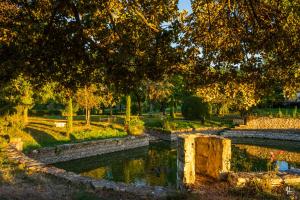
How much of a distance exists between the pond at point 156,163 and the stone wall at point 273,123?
274 inches

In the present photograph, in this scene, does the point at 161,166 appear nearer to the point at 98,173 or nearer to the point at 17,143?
the point at 98,173

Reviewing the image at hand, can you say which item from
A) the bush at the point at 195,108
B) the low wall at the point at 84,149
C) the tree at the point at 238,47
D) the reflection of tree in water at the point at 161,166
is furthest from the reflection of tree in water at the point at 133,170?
the bush at the point at 195,108

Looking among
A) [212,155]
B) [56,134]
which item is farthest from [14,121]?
[212,155]

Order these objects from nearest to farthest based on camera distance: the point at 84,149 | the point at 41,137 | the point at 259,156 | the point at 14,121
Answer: the point at 14,121 < the point at 41,137 < the point at 84,149 < the point at 259,156

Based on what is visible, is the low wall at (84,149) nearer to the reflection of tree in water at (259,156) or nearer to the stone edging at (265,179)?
the reflection of tree in water at (259,156)

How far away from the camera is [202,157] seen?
14.8 meters

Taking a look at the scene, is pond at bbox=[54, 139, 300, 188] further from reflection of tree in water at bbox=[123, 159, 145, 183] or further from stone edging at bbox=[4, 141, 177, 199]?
stone edging at bbox=[4, 141, 177, 199]

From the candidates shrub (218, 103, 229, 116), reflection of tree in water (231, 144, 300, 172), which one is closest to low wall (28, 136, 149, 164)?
reflection of tree in water (231, 144, 300, 172)

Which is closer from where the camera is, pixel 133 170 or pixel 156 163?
pixel 133 170

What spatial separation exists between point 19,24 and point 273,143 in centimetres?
3535

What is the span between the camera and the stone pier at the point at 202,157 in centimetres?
1283

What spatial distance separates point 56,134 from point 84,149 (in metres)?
3.18

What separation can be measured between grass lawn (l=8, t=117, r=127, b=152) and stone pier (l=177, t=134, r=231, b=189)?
13020mm

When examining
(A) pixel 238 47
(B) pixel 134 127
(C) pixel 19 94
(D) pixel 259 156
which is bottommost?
(D) pixel 259 156
